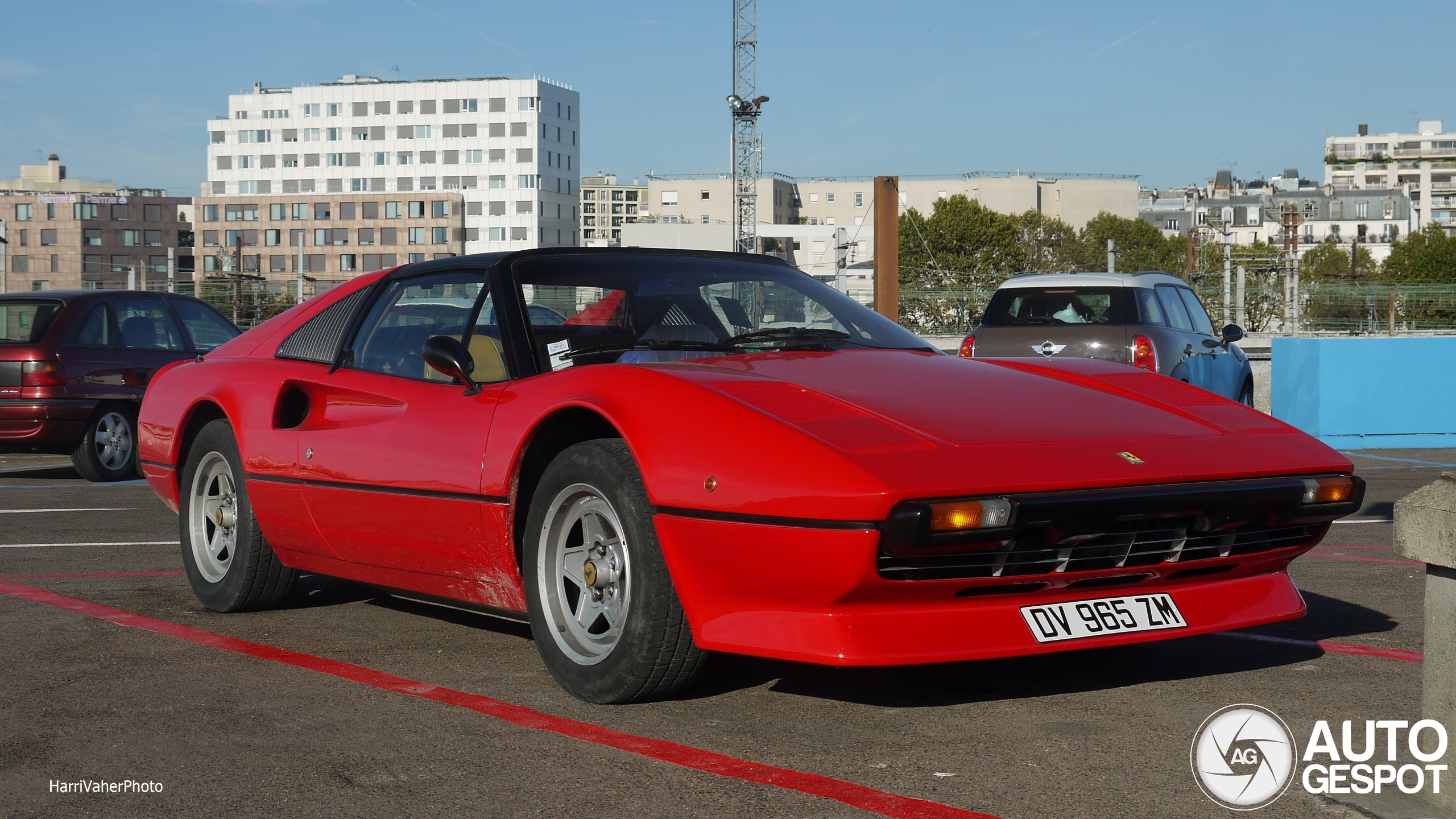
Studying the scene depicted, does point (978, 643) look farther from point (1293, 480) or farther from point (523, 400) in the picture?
point (523, 400)

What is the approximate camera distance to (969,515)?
3250mm

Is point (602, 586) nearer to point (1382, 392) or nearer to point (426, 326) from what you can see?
point (426, 326)

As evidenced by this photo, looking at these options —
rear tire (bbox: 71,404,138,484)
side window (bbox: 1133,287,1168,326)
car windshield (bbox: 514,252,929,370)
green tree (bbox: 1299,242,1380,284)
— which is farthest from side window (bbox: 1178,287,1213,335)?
green tree (bbox: 1299,242,1380,284)

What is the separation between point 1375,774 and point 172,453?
446cm

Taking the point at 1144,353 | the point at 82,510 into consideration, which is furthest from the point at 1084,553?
the point at 1144,353

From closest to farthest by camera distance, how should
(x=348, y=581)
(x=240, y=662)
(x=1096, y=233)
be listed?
(x=240, y=662), (x=348, y=581), (x=1096, y=233)

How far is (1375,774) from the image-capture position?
308cm

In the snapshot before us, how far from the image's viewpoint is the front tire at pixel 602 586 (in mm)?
Result: 3605

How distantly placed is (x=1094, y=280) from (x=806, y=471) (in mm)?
8787

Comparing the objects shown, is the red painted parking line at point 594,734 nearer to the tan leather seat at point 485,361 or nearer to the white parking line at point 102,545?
the tan leather seat at point 485,361

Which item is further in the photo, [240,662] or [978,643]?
[240,662]

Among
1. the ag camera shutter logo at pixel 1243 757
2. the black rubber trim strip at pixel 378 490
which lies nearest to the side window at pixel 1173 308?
the black rubber trim strip at pixel 378 490

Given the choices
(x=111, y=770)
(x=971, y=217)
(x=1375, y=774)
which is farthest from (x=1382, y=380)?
(x=971, y=217)

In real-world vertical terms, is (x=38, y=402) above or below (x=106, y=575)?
above
